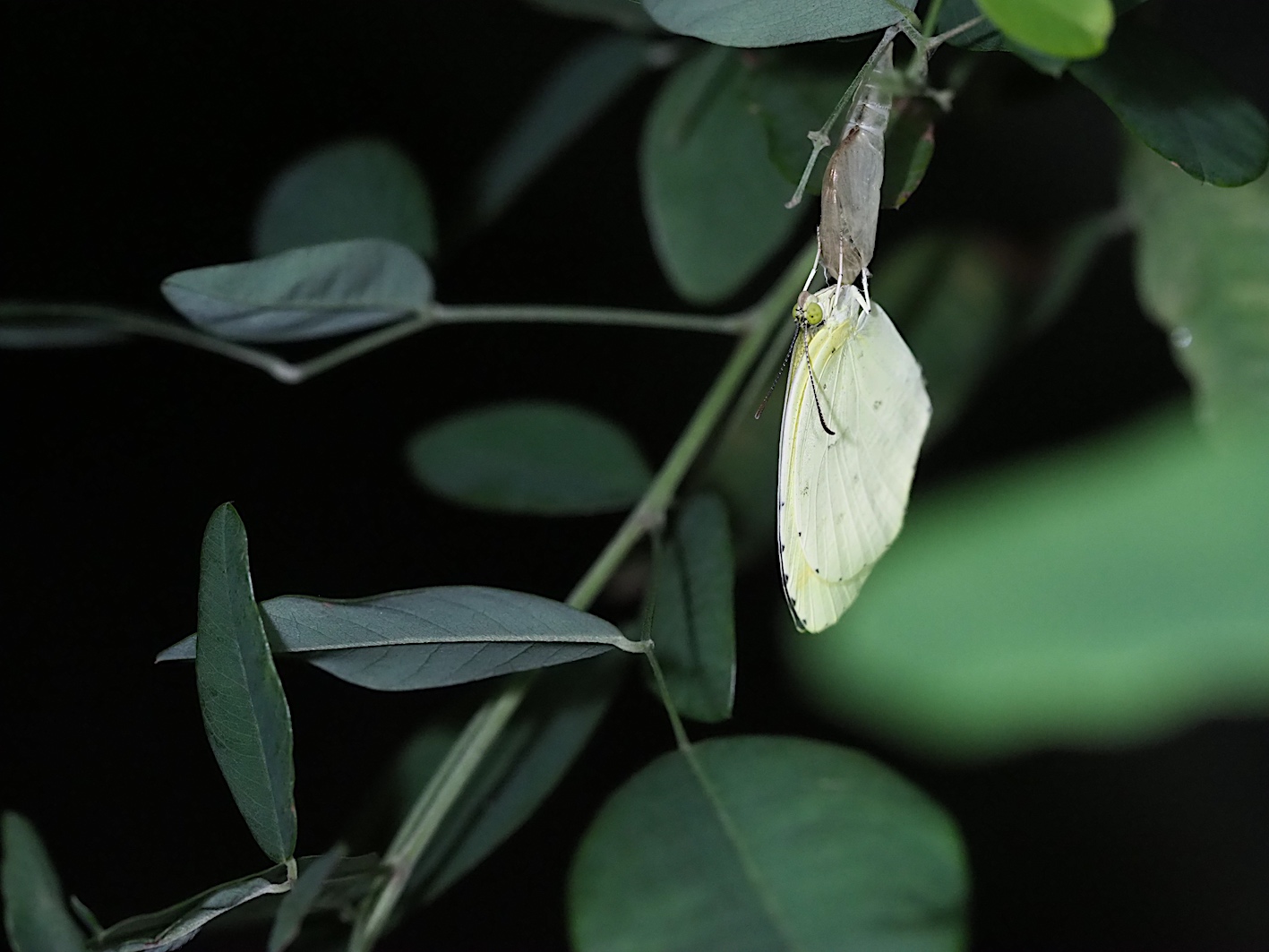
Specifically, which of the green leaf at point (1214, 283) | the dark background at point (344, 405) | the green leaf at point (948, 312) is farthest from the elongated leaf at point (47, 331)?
the green leaf at point (1214, 283)

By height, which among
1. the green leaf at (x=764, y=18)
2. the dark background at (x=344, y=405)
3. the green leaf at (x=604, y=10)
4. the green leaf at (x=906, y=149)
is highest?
the green leaf at (x=764, y=18)

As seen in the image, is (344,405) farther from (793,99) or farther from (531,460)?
(793,99)

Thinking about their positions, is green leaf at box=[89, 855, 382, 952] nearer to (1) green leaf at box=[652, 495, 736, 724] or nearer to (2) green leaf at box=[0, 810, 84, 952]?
(2) green leaf at box=[0, 810, 84, 952]

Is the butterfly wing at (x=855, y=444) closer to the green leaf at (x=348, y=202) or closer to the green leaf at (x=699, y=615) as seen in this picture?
the green leaf at (x=699, y=615)

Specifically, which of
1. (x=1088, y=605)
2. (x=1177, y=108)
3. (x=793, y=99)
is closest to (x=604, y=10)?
(x=793, y=99)

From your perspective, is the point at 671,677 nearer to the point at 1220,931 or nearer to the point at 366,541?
the point at 366,541

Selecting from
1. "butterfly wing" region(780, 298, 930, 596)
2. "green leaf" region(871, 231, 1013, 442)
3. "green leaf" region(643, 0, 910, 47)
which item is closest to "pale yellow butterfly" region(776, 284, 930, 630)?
"butterfly wing" region(780, 298, 930, 596)
